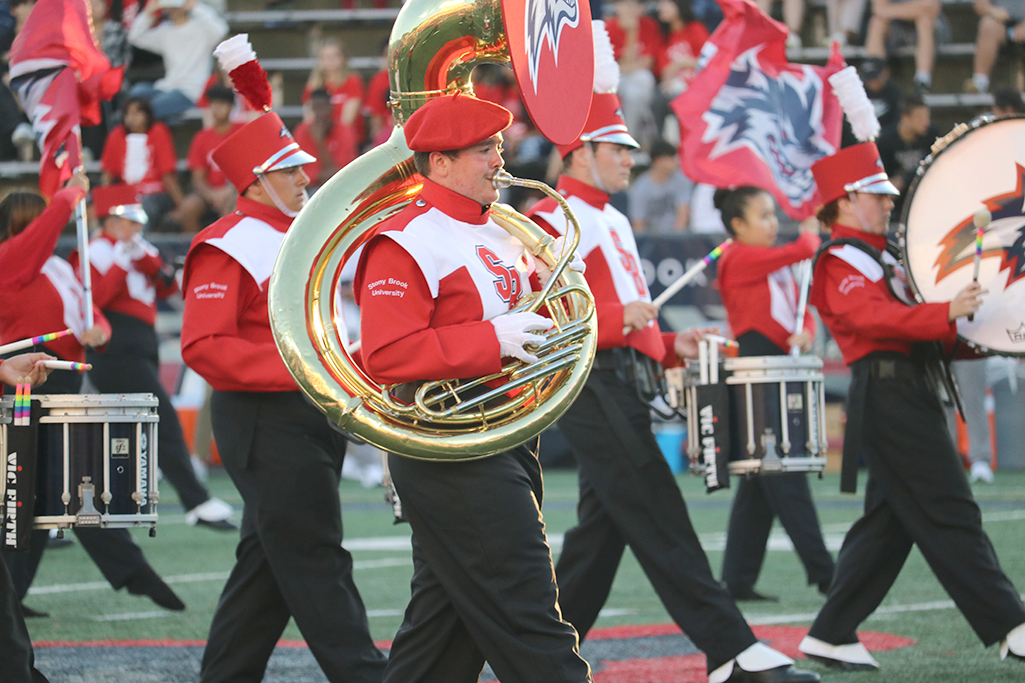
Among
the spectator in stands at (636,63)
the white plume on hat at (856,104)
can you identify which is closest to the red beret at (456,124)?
the white plume on hat at (856,104)

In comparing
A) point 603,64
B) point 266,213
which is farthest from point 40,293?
point 603,64

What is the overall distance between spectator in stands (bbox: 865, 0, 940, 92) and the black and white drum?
39.5 ft

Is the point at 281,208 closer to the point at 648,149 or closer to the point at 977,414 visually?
the point at 977,414

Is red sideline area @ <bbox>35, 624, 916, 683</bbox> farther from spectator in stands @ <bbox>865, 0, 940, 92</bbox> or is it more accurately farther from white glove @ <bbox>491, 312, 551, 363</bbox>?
spectator in stands @ <bbox>865, 0, 940, 92</bbox>

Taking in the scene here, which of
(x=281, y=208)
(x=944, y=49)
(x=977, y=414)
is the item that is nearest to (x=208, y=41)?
(x=944, y=49)

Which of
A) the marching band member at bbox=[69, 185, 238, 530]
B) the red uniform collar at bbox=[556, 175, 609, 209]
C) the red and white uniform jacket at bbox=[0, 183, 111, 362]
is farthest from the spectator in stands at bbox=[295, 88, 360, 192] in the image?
the red uniform collar at bbox=[556, 175, 609, 209]

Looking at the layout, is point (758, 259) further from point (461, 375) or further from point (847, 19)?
point (847, 19)

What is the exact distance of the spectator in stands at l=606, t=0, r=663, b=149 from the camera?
48.2ft

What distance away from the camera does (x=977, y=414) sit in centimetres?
1145

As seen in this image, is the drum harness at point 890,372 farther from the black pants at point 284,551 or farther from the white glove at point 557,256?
the black pants at point 284,551

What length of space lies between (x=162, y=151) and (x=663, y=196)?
5463mm

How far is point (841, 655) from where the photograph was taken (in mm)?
5266

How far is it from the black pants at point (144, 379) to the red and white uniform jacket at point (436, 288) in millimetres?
5171

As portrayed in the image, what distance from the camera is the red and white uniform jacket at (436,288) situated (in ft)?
11.6
